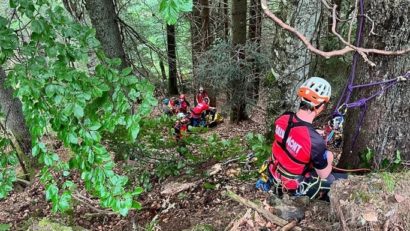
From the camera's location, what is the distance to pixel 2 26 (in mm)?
2176

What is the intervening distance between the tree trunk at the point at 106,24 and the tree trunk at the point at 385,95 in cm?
339

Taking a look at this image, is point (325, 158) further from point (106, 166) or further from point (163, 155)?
point (163, 155)

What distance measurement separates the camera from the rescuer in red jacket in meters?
3.64

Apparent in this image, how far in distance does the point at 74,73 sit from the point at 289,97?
4.56m

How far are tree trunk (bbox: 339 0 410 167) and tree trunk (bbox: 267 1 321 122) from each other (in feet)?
6.25

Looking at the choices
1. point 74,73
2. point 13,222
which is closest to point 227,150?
point 13,222

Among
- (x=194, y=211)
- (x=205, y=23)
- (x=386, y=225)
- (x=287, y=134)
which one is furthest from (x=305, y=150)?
(x=205, y=23)

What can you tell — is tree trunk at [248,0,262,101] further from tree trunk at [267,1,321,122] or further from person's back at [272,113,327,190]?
person's back at [272,113,327,190]

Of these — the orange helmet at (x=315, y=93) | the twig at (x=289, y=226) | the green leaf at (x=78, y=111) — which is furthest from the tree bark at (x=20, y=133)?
the green leaf at (x=78, y=111)

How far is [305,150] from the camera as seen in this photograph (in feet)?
12.0

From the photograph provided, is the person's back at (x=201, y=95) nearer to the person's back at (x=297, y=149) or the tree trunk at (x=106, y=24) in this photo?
the tree trunk at (x=106, y=24)

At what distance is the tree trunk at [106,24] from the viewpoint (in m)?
5.04

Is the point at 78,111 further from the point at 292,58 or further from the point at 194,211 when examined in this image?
the point at 292,58

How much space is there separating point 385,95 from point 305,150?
0.95 m
